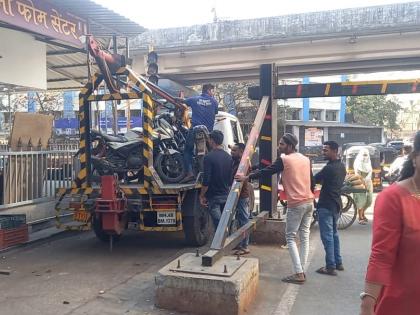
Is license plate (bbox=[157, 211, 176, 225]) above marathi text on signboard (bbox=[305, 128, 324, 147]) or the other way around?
the other way around

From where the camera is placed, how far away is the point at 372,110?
5047 cm

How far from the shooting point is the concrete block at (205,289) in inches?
177

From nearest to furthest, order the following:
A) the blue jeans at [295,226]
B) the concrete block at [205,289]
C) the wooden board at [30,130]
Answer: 1. the concrete block at [205,289]
2. the blue jeans at [295,226]
3. the wooden board at [30,130]

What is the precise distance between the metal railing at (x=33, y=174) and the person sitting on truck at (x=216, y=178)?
356cm

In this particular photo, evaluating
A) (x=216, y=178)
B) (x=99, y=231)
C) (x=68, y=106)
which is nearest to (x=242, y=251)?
(x=216, y=178)

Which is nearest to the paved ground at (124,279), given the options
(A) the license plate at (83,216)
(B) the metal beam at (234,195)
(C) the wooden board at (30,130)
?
(A) the license plate at (83,216)

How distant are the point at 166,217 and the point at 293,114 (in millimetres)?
38956

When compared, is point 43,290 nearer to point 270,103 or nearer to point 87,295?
point 87,295

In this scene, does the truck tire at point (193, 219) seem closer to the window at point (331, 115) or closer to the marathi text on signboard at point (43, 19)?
the marathi text on signboard at point (43, 19)

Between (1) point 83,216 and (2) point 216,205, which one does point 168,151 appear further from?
(1) point 83,216

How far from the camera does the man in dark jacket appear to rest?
614 centimetres

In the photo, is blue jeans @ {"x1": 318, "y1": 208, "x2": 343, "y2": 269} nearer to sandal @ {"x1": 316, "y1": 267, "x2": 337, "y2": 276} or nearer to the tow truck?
Result: sandal @ {"x1": 316, "y1": 267, "x2": 337, "y2": 276}

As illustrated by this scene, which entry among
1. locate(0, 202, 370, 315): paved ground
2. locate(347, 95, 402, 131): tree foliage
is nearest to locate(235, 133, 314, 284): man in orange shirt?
locate(0, 202, 370, 315): paved ground

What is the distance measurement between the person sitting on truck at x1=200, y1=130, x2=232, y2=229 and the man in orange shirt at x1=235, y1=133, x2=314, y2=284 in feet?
2.63
